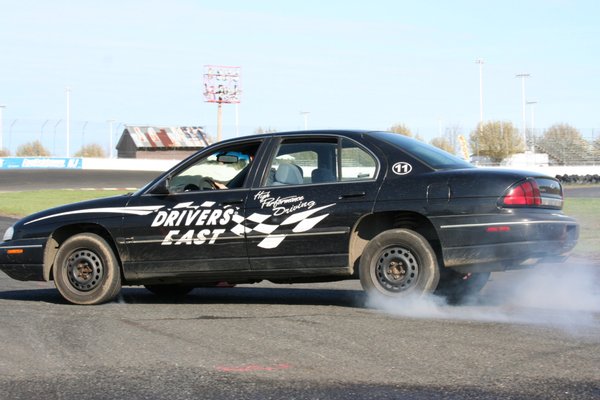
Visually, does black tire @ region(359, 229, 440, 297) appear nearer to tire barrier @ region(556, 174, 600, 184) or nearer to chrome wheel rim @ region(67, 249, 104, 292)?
chrome wheel rim @ region(67, 249, 104, 292)

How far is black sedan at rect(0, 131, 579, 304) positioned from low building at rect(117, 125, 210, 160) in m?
94.2

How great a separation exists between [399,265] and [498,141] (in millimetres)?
85381

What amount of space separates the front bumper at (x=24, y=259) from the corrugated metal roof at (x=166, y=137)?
94.7 meters

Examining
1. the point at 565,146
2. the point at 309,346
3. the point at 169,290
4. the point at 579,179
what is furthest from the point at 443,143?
the point at 309,346

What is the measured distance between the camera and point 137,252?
26.9ft

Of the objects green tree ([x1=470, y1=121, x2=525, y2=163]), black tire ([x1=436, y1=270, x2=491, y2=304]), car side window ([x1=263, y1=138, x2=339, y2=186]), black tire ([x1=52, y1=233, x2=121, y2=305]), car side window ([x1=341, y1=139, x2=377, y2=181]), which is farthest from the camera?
green tree ([x1=470, y1=121, x2=525, y2=163])

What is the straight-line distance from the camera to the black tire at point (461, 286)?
8.07 m

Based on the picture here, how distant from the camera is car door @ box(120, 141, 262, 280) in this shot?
26.0 feet

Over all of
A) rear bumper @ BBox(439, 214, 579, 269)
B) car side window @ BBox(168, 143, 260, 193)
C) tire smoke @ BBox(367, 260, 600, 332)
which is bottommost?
tire smoke @ BBox(367, 260, 600, 332)

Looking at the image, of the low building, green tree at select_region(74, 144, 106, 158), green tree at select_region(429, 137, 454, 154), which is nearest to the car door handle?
green tree at select_region(429, 137, 454, 154)

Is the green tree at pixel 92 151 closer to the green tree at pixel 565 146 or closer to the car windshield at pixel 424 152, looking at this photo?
the green tree at pixel 565 146

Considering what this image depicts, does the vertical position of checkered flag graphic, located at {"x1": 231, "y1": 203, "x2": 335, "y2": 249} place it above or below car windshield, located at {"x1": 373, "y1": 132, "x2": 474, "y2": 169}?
below

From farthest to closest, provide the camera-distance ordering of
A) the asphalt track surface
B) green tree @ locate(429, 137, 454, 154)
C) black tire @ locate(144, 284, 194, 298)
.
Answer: green tree @ locate(429, 137, 454, 154)
black tire @ locate(144, 284, 194, 298)
the asphalt track surface

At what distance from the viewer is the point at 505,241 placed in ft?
23.5
